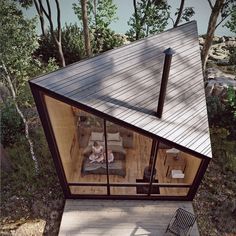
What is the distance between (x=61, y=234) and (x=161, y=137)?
12.8 feet

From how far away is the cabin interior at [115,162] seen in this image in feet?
23.8

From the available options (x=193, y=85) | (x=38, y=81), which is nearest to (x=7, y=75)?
(x=38, y=81)

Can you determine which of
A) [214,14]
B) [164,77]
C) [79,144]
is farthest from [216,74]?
[79,144]

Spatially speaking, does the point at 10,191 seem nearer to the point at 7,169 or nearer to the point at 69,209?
the point at 7,169

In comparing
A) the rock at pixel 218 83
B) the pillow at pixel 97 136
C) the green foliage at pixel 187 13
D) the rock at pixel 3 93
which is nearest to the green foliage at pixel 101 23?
the green foliage at pixel 187 13

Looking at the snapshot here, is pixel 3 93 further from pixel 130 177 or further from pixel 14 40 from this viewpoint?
pixel 130 177

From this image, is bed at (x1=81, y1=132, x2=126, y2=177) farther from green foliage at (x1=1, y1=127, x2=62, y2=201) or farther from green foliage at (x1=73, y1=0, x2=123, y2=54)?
green foliage at (x1=73, y1=0, x2=123, y2=54)

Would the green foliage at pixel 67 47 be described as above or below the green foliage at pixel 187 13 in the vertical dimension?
below

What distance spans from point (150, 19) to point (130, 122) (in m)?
8.43

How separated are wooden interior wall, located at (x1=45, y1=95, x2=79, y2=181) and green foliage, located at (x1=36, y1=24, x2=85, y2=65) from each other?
7660 millimetres

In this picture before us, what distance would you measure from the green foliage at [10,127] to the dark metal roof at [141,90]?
14.7 ft

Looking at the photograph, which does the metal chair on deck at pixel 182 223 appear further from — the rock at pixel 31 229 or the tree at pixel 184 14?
the tree at pixel 184 14

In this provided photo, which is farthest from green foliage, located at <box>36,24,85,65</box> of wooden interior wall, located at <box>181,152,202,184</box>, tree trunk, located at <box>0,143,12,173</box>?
wooden interior wall, located at <box>181,152,202,184</box>

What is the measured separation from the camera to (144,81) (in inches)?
282
